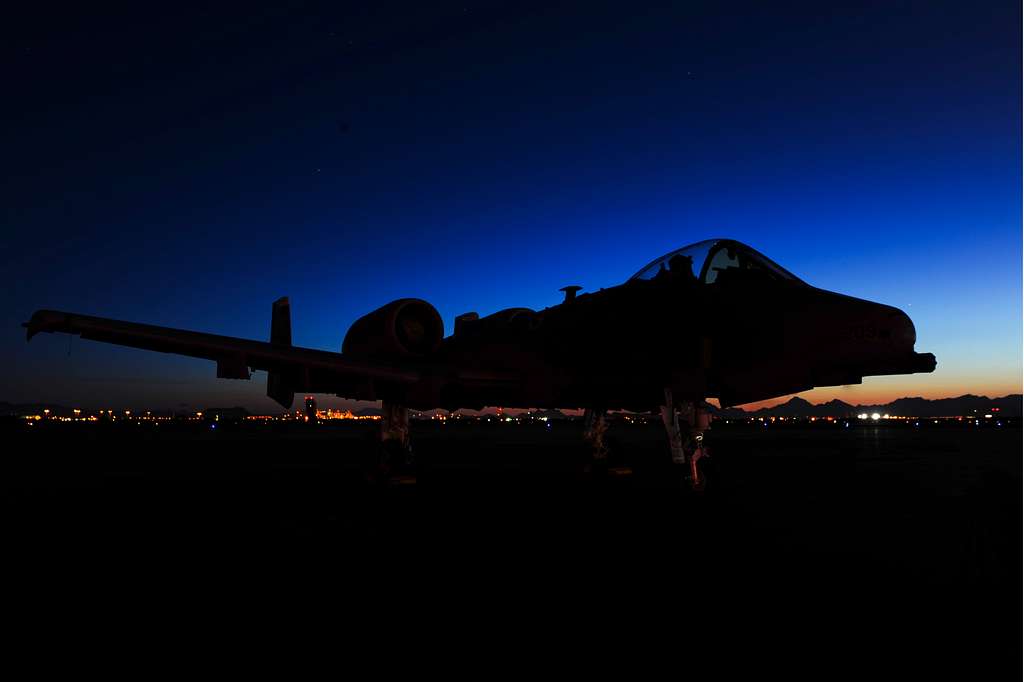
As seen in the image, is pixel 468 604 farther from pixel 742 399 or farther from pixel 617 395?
pixel 617 395

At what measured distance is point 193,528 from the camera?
26.1ft

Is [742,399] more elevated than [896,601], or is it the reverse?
[742,399]

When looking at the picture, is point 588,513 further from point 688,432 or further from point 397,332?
point 397,332

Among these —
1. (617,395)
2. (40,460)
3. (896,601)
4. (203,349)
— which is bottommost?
(40,460)

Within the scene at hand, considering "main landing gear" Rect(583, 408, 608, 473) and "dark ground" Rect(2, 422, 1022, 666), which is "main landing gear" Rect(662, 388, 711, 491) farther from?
"main landing gear" Rect(583, 408, 608, 473)

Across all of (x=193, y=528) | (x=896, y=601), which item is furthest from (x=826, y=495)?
(x=193, y=528)

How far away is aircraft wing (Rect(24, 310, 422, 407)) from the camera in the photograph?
9.08m

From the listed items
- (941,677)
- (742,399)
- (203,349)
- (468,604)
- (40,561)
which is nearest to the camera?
(941,677)

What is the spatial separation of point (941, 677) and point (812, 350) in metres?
5.25

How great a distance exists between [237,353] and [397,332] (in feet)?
9.58

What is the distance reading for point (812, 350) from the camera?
794cm

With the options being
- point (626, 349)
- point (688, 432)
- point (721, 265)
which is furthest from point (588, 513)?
point (721, 265)

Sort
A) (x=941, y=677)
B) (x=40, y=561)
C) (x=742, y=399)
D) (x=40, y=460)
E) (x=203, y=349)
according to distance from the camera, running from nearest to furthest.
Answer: (x=941, y=677)
(x=40, y=561)
(x=742, y=399)
(x=203, y=349)
(x=40, y=460)

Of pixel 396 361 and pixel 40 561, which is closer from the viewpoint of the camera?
pixel 40 561
